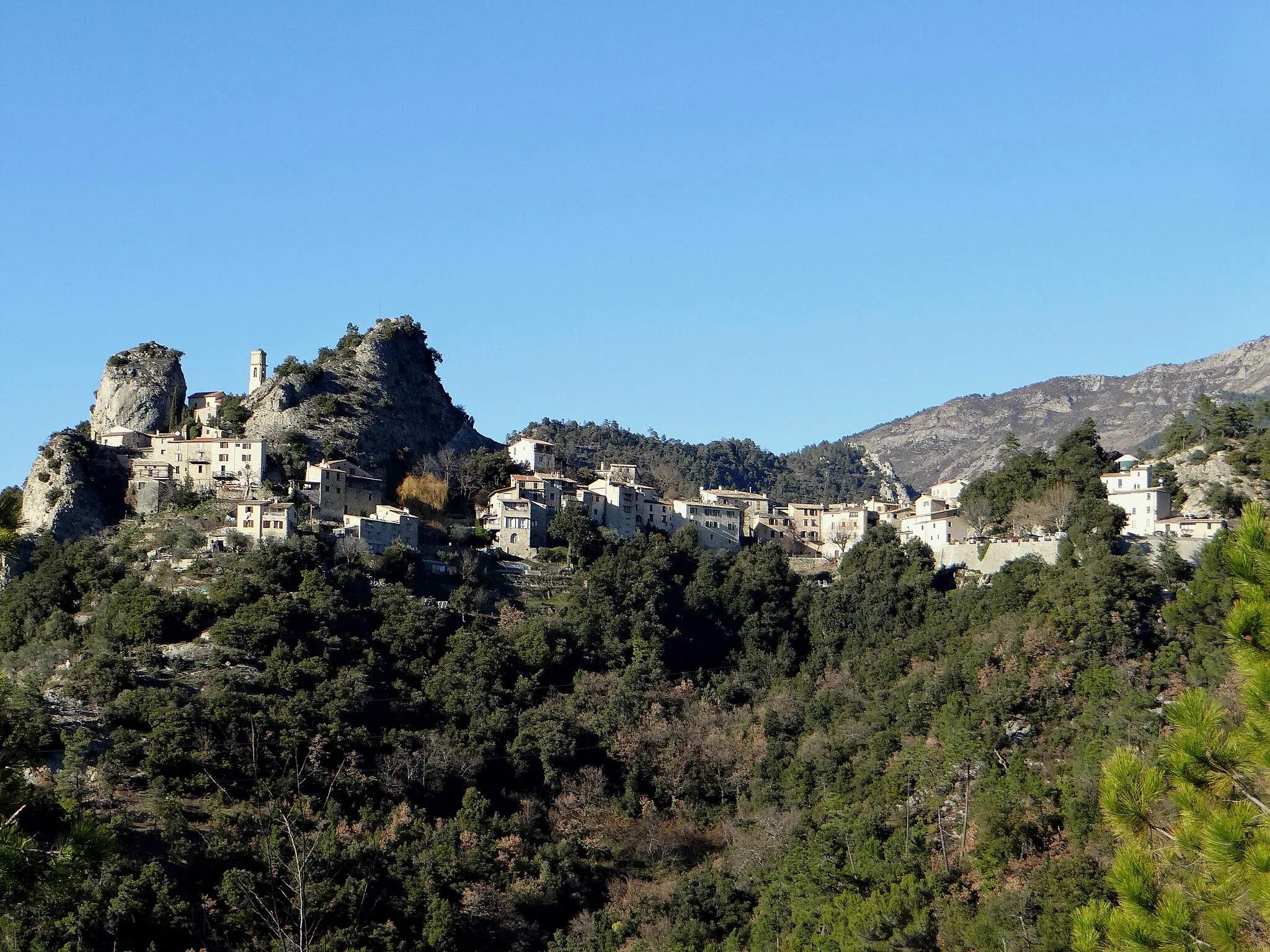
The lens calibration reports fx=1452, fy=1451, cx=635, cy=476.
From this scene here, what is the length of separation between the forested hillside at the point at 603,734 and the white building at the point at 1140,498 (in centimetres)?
204

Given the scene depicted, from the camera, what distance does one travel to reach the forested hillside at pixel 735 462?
108625mm

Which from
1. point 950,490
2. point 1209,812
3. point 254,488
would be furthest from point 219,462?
point 1209,812

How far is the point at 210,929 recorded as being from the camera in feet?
123

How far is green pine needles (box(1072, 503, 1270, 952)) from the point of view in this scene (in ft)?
37.2

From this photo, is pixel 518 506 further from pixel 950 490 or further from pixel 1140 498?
pixel 1140 498

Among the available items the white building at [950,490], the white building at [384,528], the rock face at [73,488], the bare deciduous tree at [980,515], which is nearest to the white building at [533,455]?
the white building at [384,528]

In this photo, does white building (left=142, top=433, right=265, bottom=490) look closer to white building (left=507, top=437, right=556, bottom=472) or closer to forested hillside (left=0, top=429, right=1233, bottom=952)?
forested hillside (left=0, top=429, right=1233, bottom=952)

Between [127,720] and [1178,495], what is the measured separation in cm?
4248

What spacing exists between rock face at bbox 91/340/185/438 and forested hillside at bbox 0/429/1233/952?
11.5 m

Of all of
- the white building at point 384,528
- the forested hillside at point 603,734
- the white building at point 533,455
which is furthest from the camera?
the white building at point 533,455

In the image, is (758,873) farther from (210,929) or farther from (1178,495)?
(1178,495)

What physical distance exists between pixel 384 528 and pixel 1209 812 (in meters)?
49.7

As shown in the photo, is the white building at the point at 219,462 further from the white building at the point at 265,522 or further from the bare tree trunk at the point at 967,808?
the bare tree trunk at the point at 967,808

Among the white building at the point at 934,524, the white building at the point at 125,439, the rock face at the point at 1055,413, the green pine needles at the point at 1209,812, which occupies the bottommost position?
the green pine needles at the point at 1209,812
